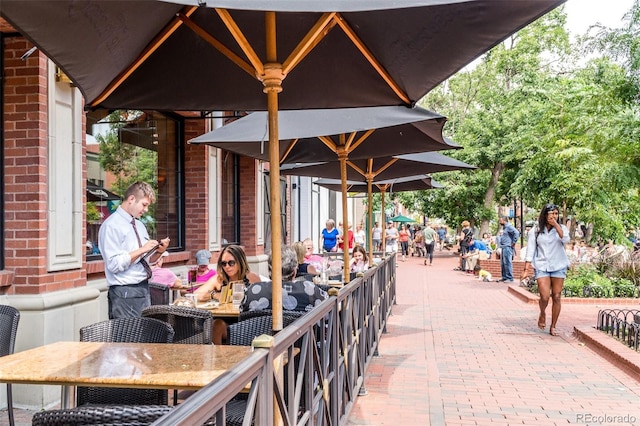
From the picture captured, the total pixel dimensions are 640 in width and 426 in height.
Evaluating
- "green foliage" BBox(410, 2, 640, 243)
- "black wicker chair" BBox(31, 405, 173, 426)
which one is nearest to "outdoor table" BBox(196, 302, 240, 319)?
"black wicker chair" BBox(31, 405, 173, 426)

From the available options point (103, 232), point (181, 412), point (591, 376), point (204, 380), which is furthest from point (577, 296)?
point (181, 412)

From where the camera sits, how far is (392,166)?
1047cm

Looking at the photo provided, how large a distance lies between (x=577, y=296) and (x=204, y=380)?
1098 centimetres

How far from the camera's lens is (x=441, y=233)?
38.7m

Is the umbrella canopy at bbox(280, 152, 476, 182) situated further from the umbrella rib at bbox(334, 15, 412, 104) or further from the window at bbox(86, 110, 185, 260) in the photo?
the umbrella rib at bbox(334, 15, 412, 104)

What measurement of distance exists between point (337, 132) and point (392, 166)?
4.93 meters

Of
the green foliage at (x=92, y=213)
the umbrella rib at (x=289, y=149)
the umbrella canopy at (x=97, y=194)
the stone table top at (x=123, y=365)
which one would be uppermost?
the umbrella rib at (x=289, y=149)

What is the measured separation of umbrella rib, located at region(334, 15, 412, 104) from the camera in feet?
12.0

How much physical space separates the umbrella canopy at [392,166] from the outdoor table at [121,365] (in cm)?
591

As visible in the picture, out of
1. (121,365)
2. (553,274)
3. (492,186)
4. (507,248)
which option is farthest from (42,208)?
(492,186)

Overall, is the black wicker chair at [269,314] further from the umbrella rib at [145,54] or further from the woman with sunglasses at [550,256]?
the woman with sunglasses at [550,256]

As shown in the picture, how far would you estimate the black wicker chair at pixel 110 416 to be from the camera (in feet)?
6.80

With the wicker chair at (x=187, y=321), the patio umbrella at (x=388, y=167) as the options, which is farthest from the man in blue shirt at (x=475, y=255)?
the wicker chair at (x=187, y=321)

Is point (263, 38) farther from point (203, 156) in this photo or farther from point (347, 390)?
point (203, 156)
